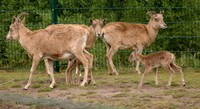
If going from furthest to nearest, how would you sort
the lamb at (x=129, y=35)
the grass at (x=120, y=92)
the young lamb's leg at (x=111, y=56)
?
the lamb at (x=129, y=35) < the young lamb's leg at (x=111, y=56) < the grass at (x=120, y=92)

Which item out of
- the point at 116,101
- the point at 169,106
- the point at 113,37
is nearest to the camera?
the point at 169,106

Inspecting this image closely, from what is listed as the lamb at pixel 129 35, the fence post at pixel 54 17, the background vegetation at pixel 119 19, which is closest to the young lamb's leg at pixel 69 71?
the lamb at pixel 129 35

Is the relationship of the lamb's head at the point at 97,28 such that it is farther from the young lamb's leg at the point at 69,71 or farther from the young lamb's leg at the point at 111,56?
the young lamb's leg at the point at 111,56

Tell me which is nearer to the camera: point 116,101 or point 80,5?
point 116,101

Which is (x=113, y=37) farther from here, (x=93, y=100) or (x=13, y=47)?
(x=93, y=100)

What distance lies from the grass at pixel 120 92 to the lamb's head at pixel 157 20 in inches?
79.0

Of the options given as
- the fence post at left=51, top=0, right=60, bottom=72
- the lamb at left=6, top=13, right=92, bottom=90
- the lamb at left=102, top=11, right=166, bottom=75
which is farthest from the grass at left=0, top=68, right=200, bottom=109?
the fence post at left=51, top=0, right=60, bottom=72

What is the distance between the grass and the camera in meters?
9.65

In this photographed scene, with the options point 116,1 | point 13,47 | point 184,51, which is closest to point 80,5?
point 116,1

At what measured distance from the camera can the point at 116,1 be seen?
17438 millimetres

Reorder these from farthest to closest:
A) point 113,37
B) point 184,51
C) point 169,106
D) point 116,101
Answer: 1. point 184,51
2. point 113,37
3. point 116,101
4. point 169,106

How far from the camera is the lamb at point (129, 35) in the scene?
1584 cm

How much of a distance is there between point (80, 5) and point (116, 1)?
3.65ft

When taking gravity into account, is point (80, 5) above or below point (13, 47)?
above
